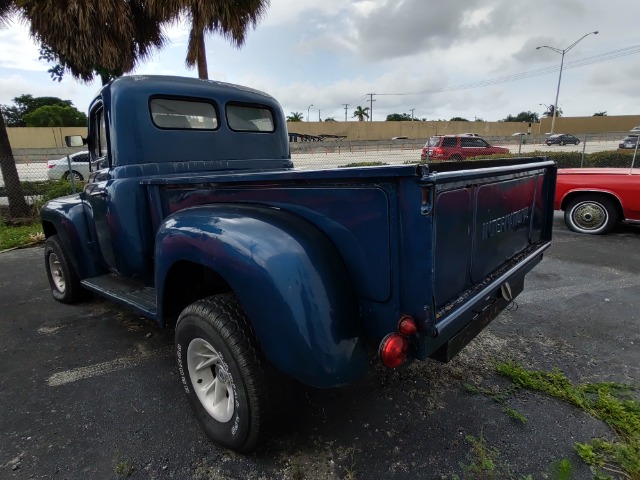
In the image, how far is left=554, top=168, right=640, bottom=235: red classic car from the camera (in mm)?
6023

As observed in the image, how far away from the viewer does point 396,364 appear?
5.49 ft

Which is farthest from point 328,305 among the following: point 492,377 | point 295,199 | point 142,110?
point 142,110

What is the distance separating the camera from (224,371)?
2.04m

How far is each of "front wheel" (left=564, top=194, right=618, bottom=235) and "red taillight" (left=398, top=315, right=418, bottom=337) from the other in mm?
6319

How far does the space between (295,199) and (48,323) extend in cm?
329

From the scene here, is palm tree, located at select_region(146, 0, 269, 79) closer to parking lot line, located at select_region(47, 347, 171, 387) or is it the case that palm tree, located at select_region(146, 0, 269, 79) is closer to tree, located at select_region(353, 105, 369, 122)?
parking lot line, located at select_region(47, 347, 171, 387)

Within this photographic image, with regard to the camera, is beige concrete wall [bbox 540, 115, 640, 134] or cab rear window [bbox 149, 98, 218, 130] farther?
beige concrete wall [bbox 540, 115, 640, 134]

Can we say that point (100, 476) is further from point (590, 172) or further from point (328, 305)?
point (590, 172)

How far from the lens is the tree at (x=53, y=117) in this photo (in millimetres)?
55250

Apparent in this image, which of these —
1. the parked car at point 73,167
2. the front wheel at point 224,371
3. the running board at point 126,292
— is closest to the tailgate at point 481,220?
the front wheel at point 224,371

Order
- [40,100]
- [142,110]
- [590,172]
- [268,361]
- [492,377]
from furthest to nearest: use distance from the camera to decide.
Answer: [40,100] → [590,172] → [142,110] → [492,377] → [268,361]

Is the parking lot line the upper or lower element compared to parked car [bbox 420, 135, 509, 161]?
lower

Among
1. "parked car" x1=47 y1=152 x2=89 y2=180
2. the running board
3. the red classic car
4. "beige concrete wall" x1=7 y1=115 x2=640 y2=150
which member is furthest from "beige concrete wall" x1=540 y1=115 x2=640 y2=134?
the running board

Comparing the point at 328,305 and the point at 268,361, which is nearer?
the point at 328,305
